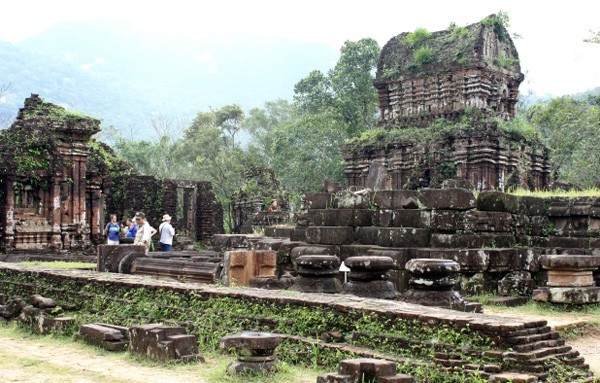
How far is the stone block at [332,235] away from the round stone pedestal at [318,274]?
8.51 ft

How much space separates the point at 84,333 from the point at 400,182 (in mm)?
18214

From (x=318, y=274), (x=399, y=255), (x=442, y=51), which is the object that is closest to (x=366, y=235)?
(x=399, y=255)

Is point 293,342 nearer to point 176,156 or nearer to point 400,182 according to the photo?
point 400,182

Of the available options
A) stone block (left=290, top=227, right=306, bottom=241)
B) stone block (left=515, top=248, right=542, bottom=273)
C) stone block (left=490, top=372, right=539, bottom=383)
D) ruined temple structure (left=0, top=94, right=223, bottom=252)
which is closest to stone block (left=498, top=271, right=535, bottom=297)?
stone block (left=515, top=248, right=542, bottom=273)

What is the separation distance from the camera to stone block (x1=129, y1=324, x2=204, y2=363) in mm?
7117

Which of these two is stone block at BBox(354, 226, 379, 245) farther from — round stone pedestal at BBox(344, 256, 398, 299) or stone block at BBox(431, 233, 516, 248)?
round stone pedestal at BBox(344, 256, 398, 299)

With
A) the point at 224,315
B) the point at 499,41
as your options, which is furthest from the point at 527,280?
the point at 499,41

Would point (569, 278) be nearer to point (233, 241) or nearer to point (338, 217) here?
point (338, 217)

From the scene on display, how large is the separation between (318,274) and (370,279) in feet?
2.72

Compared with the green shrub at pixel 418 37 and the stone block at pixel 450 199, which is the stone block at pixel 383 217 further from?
the green shrub at pixel 418 37

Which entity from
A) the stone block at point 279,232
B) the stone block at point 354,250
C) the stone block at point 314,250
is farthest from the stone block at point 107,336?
the stone block at point 279,232

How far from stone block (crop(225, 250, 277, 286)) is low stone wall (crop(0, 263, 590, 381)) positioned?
1366 mm

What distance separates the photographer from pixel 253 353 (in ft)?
21.4

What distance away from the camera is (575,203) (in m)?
11.8
